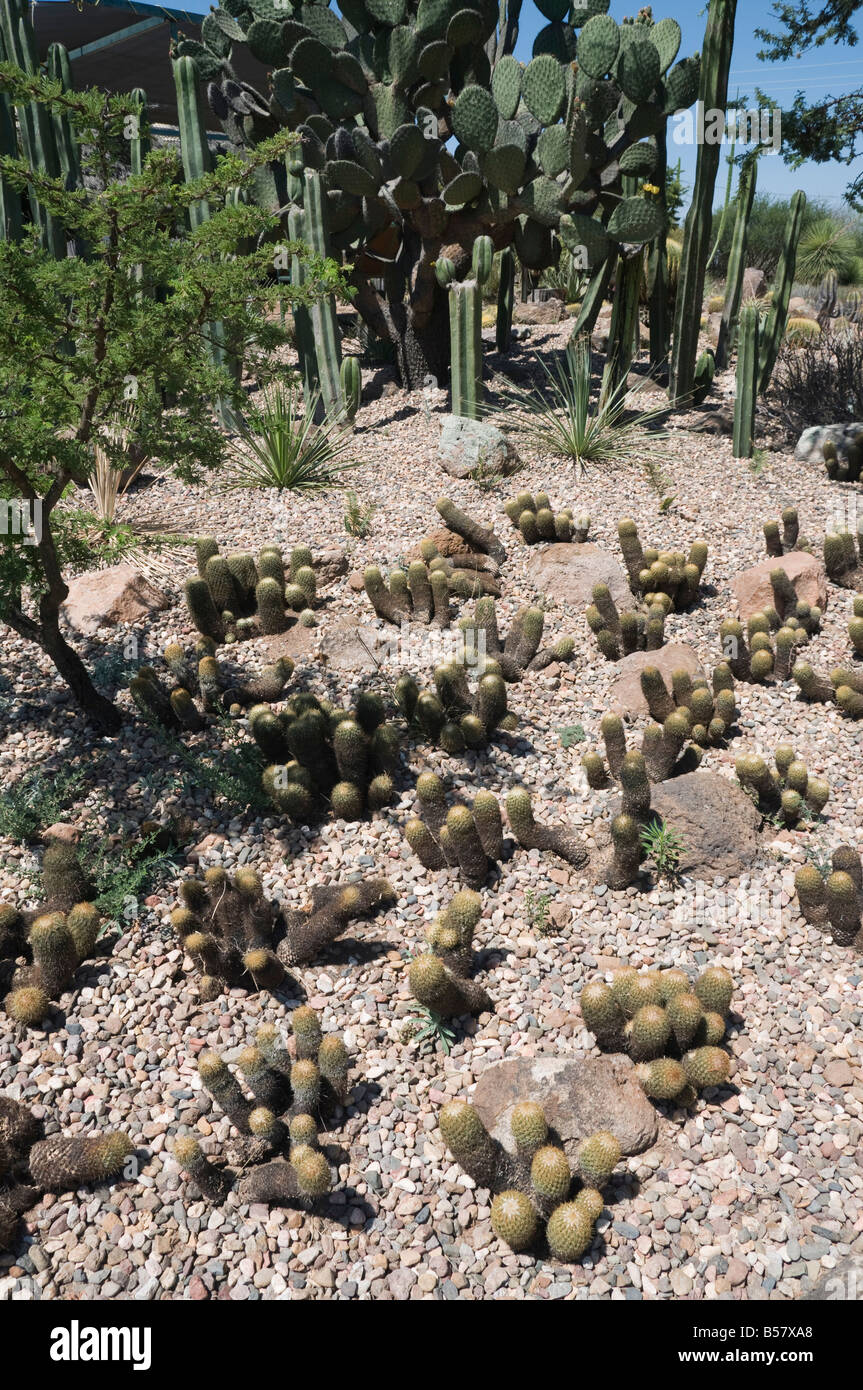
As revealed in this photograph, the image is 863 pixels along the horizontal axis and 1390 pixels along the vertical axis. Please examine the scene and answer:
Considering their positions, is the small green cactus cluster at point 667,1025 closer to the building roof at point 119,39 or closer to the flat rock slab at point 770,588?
the flat rock slab at point 770,588

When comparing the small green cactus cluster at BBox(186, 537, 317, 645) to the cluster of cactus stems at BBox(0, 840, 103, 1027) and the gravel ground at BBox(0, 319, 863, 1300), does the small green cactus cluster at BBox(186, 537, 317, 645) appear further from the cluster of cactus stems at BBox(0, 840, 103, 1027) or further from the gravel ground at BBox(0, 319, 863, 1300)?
the cluster of cactus stems at BBox(0, 840, 103, 1027)

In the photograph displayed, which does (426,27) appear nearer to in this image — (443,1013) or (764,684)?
(764,684)

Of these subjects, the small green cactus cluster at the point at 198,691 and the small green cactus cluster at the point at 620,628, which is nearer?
the small green cactus cluster at the point at 198,691

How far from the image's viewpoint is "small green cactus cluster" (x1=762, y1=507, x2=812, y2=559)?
239 inches

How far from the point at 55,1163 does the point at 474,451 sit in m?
5.96

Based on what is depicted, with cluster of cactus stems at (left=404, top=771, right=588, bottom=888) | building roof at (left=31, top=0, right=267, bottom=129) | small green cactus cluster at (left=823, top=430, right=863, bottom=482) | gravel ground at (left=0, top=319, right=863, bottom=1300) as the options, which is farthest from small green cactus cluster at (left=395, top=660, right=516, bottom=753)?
building roof at (left=31, top=0, right=267, bottom=129)

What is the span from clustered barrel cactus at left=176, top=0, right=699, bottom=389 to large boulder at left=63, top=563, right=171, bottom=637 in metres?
4.99

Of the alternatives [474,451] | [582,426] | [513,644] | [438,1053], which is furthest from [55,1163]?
[582,426]

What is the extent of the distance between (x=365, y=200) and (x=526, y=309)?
5616 mm

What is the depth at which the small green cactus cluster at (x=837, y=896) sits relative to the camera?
3402 millimetres

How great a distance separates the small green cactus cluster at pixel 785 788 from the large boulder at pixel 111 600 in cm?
370

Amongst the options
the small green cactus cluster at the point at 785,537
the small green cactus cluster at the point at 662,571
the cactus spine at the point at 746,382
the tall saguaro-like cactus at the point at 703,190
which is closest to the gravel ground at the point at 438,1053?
the small green cactus cluster at the point at 662,571

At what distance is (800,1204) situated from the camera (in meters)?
2.65

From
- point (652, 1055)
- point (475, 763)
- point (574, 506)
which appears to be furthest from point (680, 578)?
point (652, 1055)
